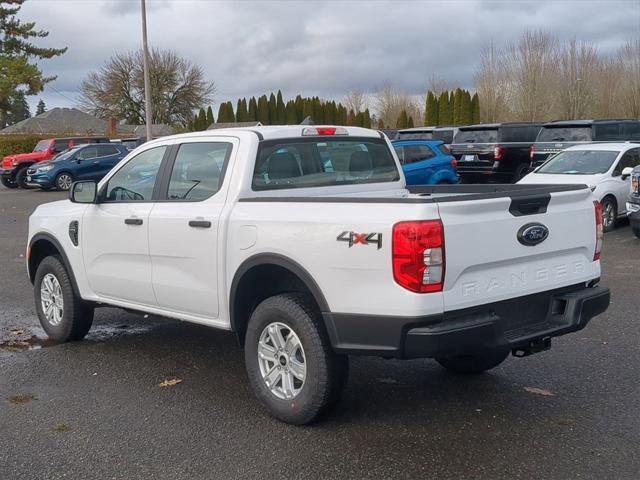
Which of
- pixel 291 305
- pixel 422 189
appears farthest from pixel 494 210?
pixel 422 189

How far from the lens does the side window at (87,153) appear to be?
26.6 metres

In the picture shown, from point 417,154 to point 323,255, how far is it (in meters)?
13.5

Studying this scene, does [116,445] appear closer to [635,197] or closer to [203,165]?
[203,165]

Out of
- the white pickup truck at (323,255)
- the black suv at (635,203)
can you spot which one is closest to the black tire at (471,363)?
the white pickup truck at (323,255)

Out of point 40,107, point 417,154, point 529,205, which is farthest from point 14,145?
point 40,107

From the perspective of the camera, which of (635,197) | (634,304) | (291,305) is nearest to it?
(291,305)

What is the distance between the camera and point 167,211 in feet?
18.0

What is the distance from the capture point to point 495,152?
63.0 ft

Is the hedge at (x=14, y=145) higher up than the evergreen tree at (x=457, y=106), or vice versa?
the evergreen tree at (x=457, y=106)

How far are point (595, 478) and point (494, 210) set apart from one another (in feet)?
4.92

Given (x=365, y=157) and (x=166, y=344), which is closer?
(x=365, y=157)

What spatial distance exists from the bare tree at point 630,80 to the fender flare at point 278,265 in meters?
46.6

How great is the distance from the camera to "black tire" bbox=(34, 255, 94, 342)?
658 centimetres

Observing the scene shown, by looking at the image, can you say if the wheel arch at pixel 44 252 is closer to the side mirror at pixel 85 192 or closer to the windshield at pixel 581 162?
the side mirror at pixel 85 192
